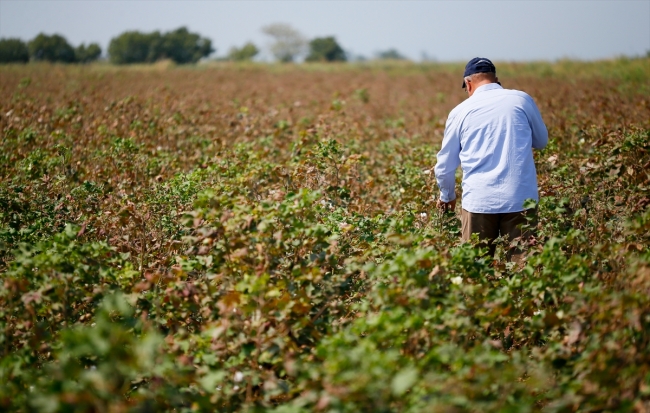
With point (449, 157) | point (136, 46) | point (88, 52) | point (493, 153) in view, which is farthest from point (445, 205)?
point (136, 46)

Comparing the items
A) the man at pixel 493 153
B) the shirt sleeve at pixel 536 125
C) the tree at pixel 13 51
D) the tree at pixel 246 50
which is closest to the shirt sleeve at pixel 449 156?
the man at pixel 493 153

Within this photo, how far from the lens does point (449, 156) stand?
150 inches

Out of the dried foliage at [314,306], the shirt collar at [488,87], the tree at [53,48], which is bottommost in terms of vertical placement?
the dried foliage at [314,306]

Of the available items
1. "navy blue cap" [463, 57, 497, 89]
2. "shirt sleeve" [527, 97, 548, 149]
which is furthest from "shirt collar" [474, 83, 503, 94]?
"shirt sleeve" [527, 97, 548, 149]

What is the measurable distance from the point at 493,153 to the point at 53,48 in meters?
54.2

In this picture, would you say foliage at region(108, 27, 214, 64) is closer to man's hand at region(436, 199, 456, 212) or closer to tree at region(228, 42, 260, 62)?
tree at region(228, 42, 260, 62)

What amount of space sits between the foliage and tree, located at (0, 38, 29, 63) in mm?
15376

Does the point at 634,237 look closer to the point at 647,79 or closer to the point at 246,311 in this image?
the point at 246,311

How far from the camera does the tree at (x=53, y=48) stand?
4944 cm

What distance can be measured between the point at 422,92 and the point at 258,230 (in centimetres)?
1642

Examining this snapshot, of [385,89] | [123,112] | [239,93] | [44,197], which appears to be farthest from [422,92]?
[44,197]

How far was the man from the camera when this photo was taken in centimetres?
359

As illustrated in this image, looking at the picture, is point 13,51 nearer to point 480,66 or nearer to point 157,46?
point 157,46

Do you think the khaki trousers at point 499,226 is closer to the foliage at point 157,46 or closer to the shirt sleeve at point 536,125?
the shirt sleeve at point 536,125
